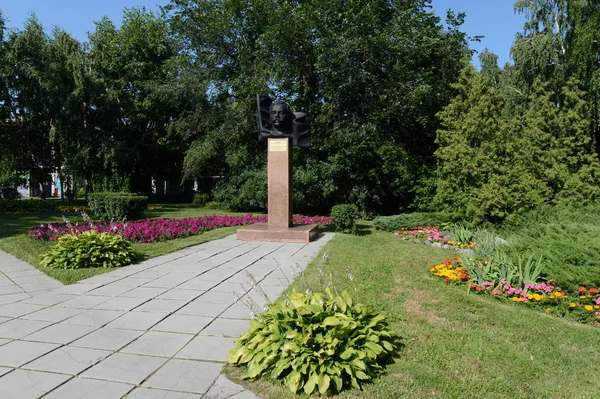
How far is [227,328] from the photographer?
3.57m

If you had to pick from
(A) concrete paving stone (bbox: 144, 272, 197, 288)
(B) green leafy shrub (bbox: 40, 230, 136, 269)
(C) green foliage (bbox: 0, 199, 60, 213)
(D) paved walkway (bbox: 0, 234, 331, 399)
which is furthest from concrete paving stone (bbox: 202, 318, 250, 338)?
(C) green foliage (bbox: 0, 199, 60, 213)

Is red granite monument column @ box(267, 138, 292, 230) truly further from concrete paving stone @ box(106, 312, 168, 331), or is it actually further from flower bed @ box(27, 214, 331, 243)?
concrete paving stone @ box(106, 312, 168, 331)

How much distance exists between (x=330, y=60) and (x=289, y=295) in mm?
12092

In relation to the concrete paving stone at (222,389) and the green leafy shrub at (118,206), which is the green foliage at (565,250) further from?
the green leafy shrub at (118,206)

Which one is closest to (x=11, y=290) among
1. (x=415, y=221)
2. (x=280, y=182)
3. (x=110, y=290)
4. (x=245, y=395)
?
(x=110, y=290)

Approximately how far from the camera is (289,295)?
10.1 ft

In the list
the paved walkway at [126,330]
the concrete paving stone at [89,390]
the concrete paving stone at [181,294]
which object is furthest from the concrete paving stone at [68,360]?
the concrete paving stone at [181,294]

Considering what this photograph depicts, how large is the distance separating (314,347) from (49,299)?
3407 mm

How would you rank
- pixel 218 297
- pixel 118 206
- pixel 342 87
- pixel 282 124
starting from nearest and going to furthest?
pixel 218 297
pixel 282 124
pixel 118 206
pixel 342 87

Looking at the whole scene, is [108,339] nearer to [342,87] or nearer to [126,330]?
[126,330]

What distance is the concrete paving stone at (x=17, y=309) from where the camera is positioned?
154 inches

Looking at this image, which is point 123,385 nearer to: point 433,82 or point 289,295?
point 289,295

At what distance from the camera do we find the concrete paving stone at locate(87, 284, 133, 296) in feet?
15.3

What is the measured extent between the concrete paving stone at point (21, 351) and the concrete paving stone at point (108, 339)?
0.70ft
